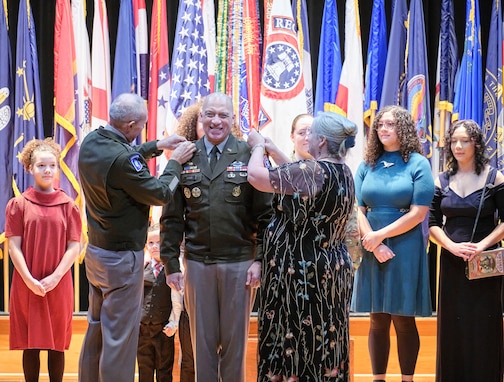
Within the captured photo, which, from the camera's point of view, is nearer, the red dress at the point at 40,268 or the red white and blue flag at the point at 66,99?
the red dress at the point at 40,268

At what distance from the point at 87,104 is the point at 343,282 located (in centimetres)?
307

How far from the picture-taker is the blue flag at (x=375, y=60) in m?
5.41

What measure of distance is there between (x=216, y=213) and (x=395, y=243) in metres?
1.23

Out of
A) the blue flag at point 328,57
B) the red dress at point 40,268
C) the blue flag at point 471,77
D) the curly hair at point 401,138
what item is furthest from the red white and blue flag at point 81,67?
the blue flag at point 471,77

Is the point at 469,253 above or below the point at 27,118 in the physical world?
below

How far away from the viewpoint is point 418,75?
17.5ft

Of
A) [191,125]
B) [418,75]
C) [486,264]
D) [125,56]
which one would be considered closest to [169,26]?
[125,56]

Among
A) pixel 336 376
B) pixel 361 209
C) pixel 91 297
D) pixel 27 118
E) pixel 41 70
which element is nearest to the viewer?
pixel 336 376

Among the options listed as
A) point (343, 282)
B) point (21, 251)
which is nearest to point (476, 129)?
point (343, 282)

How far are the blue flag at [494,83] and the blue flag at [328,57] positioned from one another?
1144mm

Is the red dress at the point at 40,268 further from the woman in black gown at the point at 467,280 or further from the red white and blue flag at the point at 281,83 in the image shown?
the woman in black gown at the point at 467,280

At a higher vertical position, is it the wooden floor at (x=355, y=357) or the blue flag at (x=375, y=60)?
the blue flag at (x=375, y=60)

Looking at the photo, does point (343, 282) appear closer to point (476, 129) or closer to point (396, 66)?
point (476, 129)

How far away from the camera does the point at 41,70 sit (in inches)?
226
